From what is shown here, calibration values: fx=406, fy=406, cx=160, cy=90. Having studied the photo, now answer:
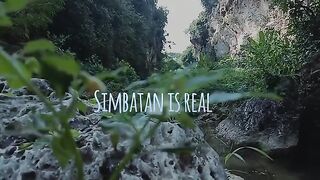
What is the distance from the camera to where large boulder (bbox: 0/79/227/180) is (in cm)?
130

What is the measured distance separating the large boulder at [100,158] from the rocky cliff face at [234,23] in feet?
36.2

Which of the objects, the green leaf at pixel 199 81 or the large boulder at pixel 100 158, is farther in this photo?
the large boulder at pixel 100 158

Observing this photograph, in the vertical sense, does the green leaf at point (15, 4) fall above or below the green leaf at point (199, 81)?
above

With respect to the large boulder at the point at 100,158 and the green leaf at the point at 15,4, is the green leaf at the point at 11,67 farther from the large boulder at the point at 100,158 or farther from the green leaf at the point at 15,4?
the large boulder at the point at 100,158

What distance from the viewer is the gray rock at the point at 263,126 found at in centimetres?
575

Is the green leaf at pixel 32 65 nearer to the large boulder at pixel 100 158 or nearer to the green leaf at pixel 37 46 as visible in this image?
the green leaf at pixel 37 46

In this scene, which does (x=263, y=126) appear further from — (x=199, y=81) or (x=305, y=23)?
(x=199, y=81)

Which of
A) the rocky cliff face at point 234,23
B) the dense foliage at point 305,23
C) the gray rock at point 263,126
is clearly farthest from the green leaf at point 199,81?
the rocky cliff face at point 234,23

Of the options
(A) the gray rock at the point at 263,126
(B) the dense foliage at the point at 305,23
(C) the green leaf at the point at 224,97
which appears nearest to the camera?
(C) the green leaf at the point at 224,97

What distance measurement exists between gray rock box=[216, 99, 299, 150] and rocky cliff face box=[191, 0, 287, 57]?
5.65 m

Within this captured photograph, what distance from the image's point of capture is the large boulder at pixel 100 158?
4.28ft

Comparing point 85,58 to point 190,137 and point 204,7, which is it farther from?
point 204,7

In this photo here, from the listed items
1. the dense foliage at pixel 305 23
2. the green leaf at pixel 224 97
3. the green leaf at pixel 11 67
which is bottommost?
the green leaf at pixel 224 97

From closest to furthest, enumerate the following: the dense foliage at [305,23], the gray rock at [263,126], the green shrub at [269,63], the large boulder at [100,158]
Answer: the large boulder at [100,158], the gray rock at [263,126], the dense foliage at [305,23], the green shrub at [269,63]
